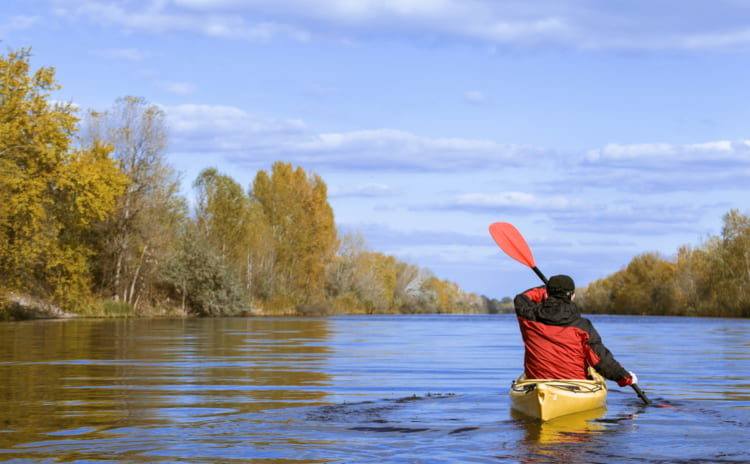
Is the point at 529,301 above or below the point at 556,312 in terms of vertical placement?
above

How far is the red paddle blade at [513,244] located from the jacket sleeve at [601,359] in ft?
10.6

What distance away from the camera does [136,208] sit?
2041 inches

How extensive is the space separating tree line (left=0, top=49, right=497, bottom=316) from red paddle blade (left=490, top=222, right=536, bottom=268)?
93.9 ft

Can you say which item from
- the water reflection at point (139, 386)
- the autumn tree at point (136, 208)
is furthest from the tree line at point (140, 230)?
the water reflection at point (139, 386)

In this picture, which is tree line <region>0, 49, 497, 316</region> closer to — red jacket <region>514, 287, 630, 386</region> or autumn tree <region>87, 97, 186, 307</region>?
autumn tree <region>87, 97, 186, 307</region>

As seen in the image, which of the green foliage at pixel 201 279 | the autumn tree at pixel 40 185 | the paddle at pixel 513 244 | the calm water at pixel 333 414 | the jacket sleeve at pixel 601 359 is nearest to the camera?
the calm water at pixel 333 414

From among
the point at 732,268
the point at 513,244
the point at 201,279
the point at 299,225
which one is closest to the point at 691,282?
the point at 732,268

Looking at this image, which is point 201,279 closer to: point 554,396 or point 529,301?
point 529,301

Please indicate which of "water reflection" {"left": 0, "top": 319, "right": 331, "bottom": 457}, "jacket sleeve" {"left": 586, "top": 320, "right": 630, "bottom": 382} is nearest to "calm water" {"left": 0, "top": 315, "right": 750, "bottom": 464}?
"water reflection" {"left": 0, "top": 319, "right": 331, "bottom": 457}

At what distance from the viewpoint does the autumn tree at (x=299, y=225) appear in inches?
2950

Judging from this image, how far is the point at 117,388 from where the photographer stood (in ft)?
42.8

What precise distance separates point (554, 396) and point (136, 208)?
44825 millimetres

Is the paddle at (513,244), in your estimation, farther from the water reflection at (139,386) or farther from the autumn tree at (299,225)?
the autumn tree at (299,225)

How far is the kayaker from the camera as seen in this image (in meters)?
10.1
